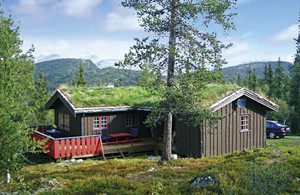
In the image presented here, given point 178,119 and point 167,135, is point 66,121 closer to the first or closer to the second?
point 178,119

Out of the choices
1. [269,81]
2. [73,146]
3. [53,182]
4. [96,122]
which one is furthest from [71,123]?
[269,81]

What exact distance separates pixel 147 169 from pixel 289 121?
3638cm

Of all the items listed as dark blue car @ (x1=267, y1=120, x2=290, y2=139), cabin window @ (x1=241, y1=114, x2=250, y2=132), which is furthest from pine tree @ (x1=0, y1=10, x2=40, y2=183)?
dark blue car @ (x1=267, y1=120, x2=290, y2=139)

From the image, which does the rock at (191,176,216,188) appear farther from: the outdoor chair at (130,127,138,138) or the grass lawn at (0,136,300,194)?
the outdoor chair at (130,127,138,138)

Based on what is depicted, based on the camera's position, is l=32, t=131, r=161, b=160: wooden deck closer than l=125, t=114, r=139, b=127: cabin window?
Yes

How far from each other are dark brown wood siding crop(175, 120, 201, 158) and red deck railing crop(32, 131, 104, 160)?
15.8 feet

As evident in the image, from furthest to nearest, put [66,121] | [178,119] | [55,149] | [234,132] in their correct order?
[66,121] → [234,132] → [55,149] → [178,119]

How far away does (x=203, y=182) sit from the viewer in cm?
1073

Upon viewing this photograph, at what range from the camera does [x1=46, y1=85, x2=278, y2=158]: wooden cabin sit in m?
20.6

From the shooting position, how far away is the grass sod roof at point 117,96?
21734mm

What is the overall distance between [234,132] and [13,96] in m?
15.4

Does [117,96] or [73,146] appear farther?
[117,96]

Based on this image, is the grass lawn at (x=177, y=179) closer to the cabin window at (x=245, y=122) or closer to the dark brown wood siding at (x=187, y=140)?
the dark brown wood siding at (x=187, y=140)

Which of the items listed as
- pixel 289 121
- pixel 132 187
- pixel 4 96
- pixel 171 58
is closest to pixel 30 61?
pixel 4 96
